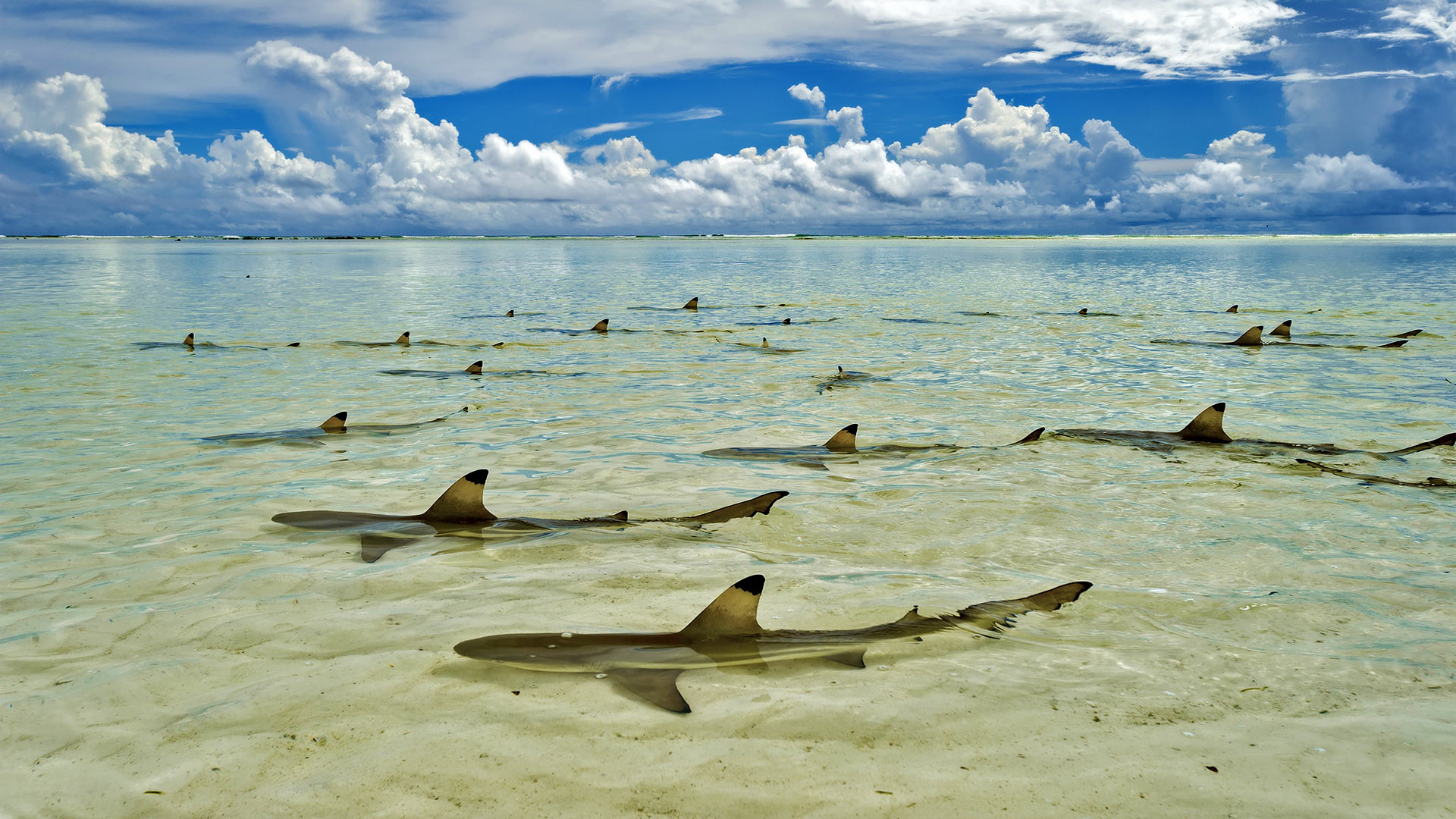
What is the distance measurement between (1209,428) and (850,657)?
7374mm

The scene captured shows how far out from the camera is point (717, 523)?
7.00m

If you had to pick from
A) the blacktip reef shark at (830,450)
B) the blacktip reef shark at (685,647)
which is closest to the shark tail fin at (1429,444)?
the blacktip reef shark at (830,450)

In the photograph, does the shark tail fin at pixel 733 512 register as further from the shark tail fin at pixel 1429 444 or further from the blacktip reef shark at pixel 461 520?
the shark tail fin at pixel 1429 444

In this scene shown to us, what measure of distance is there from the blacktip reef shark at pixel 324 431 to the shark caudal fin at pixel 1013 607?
805 cm

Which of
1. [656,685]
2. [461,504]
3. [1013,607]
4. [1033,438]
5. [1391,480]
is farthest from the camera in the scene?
[1033,438]

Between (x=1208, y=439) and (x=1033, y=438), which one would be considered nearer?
(x=1033, y=438)

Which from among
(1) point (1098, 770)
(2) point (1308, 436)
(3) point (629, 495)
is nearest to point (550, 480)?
(3) point (629, 495)

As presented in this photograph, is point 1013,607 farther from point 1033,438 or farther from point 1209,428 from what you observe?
point 1209,428

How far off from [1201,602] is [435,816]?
473 cm

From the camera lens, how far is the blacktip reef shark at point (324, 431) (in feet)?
33.0

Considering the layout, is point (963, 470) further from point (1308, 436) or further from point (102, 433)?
point (102, 433)

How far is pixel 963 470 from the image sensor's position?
28.8 ft

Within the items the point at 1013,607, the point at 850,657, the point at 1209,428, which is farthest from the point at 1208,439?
the point at 850,657

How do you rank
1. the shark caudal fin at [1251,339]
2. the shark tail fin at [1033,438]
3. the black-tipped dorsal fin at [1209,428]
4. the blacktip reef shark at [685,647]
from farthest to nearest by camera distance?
the shark caudal fin at [1251,339]
the black-tipped dorsal fin at [1209,428]
the shark tail fin at [1033,438]
the blacktip reef shark at [685,647]
